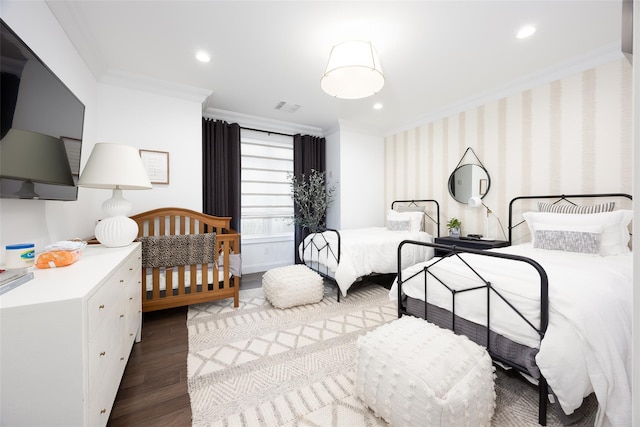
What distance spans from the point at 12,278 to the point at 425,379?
5.59 feet

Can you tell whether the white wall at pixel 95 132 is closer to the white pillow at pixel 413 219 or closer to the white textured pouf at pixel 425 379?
the white textured pouf at pixel 425 379

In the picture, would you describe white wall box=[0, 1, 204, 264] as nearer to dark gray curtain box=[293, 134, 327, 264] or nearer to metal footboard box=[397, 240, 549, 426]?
dark gray curtain box=[293, 134, 327, 264]

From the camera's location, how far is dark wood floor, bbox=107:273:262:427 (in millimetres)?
1364

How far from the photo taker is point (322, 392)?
5.05 feet

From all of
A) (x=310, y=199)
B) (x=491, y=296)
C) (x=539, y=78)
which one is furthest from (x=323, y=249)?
(x=539, y=78)

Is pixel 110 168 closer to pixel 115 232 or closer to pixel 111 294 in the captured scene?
pixel 115 232

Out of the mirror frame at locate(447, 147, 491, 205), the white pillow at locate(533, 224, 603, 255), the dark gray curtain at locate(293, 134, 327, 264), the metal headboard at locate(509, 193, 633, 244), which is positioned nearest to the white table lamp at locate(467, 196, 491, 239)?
the mirror frame at locate(447, 147, 491, 205)

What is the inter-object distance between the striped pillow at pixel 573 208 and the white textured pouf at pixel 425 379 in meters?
2.19

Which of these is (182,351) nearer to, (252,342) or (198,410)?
(252,342)

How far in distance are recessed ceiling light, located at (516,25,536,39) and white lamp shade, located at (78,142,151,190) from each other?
335 cm

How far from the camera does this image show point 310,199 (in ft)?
15.5

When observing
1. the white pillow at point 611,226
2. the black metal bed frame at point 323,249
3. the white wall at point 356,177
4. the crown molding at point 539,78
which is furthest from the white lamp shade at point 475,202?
the white wall at point 356,177

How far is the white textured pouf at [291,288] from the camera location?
2729 mm

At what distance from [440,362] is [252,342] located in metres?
1.49
